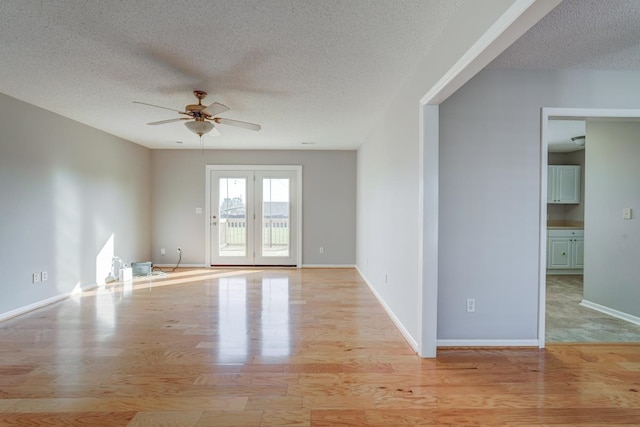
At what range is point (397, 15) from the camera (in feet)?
6.41

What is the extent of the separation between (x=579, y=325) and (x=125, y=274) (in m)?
6.34

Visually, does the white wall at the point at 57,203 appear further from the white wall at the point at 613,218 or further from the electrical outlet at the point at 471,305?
the white wall at the point at 613,218

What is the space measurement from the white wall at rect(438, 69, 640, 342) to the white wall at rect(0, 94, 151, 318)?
455cm

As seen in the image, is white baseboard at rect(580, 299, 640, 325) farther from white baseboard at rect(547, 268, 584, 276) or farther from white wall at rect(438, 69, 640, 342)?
white baseboard at rect(547, 268, 584, 276)

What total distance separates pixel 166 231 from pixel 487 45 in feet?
21.0

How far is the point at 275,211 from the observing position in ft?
20.9

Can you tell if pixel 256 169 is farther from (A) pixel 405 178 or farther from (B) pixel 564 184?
(B) pixel 564 184

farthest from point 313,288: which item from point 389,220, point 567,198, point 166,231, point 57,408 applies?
point 567,198

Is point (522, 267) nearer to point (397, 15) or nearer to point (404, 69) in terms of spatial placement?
point (404, 69)

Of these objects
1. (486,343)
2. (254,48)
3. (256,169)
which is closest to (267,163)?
(256,169)

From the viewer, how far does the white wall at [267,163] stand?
6.36 m

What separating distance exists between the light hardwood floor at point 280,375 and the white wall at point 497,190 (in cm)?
34

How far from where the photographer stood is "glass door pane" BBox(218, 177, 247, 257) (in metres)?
6.37

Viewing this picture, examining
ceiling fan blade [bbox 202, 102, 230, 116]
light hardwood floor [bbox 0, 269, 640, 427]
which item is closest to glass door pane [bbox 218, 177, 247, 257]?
light hardwood floor [bbox 0, 269, 640, 427]
